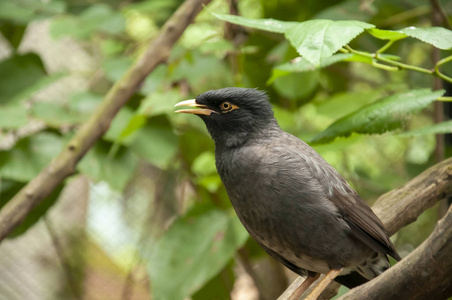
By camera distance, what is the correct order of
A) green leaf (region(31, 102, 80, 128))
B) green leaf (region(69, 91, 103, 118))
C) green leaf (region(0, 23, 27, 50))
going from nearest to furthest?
1. green leaf (region(31, 102, 80, 128))
2. green leaf (region(69, 91, 103, 118))
3. green leaf (region(0, 23, 27, 50))

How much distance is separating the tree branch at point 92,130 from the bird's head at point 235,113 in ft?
2.93

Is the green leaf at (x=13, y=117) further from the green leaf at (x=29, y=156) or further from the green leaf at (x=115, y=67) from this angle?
the green leaf at (x=115, y=67)

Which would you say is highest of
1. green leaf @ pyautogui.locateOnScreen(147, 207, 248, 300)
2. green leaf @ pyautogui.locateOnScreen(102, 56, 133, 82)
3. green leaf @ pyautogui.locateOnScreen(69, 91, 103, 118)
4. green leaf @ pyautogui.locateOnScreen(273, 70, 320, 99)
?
green leaf @ pyautogui.locateOnScreen(102, 56, 133, 82)

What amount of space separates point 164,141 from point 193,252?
85 centimetres

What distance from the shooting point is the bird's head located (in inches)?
108

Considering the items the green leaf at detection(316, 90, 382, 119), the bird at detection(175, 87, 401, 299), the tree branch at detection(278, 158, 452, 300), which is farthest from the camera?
the green leaf at detection(316, 90, 382, 119)

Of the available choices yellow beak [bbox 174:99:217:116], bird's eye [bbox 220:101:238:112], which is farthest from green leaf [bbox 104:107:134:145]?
bird's eye [bbox 220:101:238:112]

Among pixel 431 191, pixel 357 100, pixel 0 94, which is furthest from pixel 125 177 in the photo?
pixel 431 191

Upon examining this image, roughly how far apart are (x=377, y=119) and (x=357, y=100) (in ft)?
3.30

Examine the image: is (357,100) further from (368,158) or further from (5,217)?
(368,158)

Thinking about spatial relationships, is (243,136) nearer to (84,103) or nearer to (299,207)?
(299,207)

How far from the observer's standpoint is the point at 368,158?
20.9 feet

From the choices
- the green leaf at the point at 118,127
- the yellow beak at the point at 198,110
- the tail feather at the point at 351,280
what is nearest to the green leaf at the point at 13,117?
the green leaf at the point at 118,127

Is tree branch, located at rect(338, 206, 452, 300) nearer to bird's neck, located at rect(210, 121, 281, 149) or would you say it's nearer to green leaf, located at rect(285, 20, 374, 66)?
green leaf, located at rect(285, 20, 374, 66)
